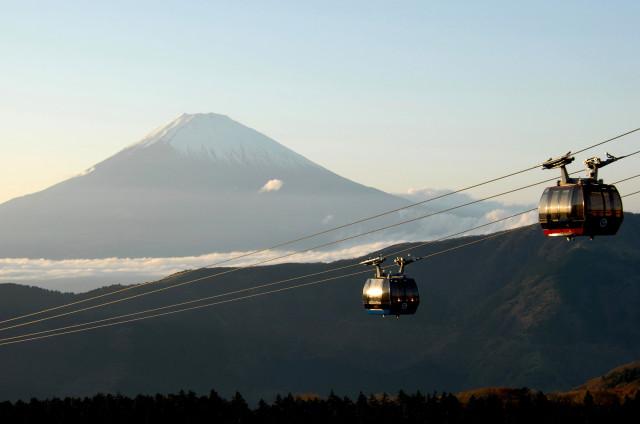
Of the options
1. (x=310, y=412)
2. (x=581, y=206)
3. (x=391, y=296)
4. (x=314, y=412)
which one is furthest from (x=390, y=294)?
(x=310, y=412)

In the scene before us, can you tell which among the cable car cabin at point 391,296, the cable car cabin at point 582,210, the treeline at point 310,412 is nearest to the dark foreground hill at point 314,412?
the treeline at point 310,412

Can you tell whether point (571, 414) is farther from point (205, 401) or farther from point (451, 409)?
point (205, 401)

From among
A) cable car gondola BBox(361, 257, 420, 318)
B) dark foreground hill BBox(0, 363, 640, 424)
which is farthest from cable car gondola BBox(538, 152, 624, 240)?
dark foreground hill BBox(0, 363, 640, 424)

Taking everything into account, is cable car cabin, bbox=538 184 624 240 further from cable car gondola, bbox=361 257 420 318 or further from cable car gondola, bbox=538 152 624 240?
cable car gondola, bbox=361 257 420 318

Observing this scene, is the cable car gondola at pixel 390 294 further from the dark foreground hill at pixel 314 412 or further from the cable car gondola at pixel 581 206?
the dark foreground hill at pixel 314 412

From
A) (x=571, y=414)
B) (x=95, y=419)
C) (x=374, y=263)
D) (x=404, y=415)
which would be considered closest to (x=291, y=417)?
(x=404, y=415)

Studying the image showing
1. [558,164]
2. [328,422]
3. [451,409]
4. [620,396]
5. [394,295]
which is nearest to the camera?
[558,164]
